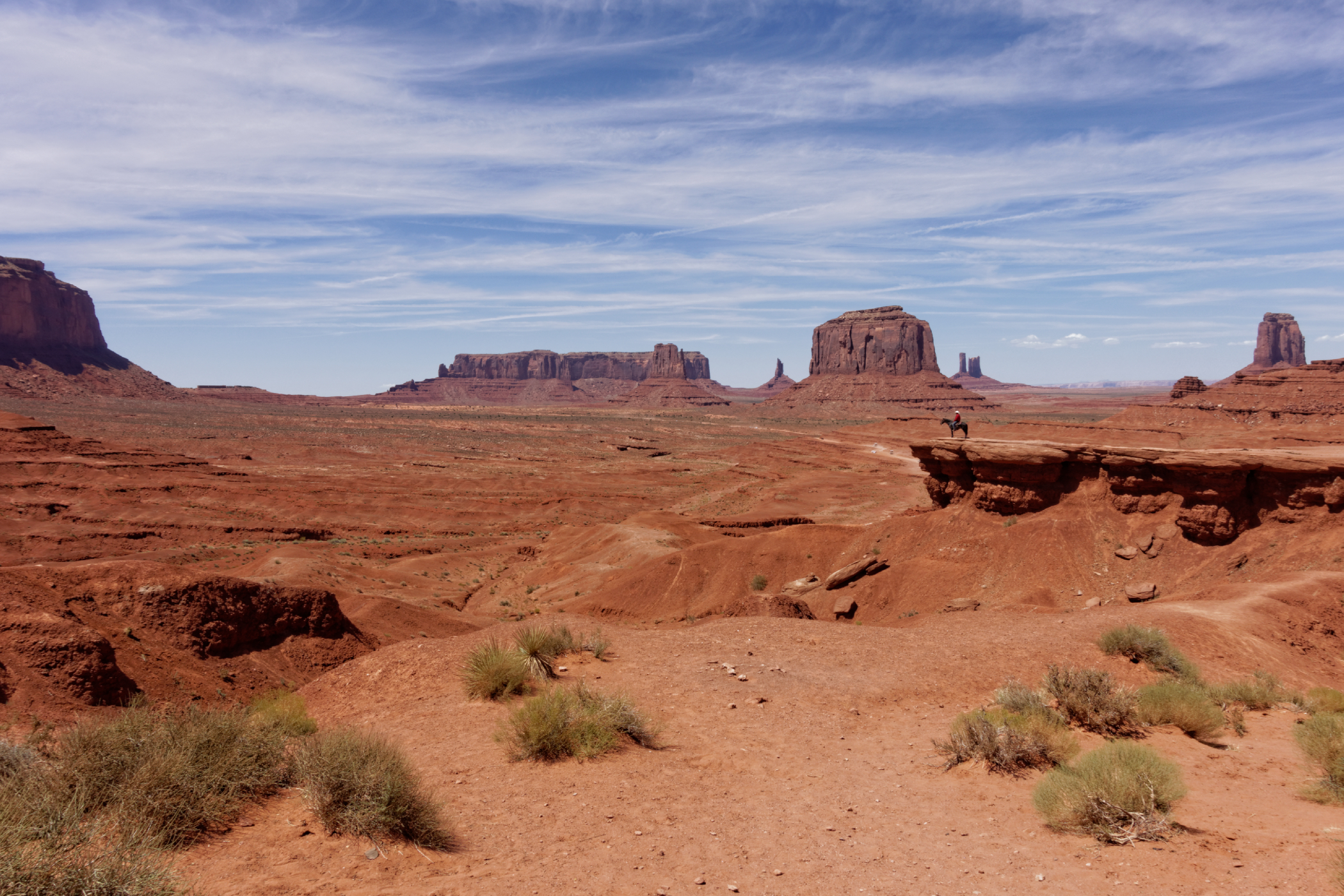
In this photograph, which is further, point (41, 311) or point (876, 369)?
point (876, 369)

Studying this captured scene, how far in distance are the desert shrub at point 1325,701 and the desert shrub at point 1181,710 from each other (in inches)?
77.1

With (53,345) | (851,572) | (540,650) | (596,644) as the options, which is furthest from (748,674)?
(53,345)

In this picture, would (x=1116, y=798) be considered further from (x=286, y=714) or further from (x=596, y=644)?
(x=286, y=714)

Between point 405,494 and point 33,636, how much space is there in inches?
1380

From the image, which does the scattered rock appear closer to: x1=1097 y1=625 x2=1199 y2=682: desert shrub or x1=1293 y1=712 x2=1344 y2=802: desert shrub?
x1=1097 y1=625 x2=1199 y2=682: desert shrub

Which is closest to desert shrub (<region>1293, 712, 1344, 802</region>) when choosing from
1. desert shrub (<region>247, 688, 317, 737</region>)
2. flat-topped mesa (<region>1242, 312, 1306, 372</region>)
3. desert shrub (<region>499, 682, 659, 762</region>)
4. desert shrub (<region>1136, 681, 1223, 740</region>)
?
desert shrub (<region>1136, 681, 1223, 740</region>)

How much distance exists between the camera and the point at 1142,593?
1576 cm

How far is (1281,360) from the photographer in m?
A: 128

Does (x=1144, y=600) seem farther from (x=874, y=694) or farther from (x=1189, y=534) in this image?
(x=874, y=694)

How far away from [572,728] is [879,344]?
14802cm

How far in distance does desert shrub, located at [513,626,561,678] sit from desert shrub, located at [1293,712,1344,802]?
327 inches

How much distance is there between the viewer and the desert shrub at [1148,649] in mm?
10430

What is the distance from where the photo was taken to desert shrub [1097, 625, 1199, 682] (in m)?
10.4

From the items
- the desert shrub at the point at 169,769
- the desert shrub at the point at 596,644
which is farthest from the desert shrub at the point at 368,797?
the desert shrub at the point at 596,644
